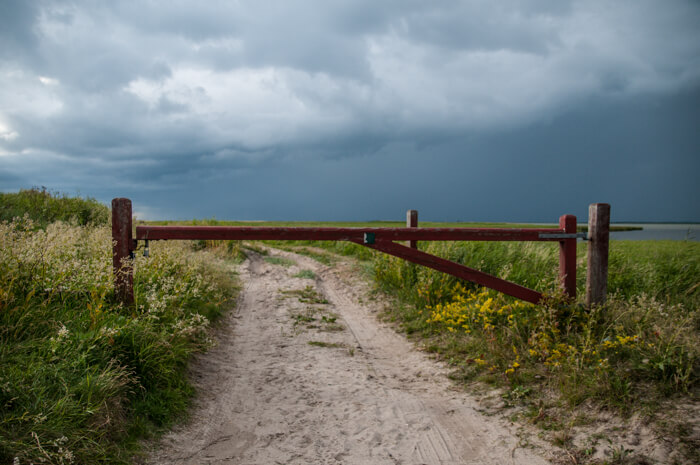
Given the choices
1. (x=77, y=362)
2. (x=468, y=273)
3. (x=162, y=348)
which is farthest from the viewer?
(x=468, y=273)

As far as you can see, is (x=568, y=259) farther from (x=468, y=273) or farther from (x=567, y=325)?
(x=468, y=273)

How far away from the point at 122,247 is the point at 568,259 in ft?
21.4

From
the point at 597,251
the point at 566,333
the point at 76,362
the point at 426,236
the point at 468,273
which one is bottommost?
the point at 566,333

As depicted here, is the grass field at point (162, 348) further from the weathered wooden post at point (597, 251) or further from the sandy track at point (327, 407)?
the sandy track at point (327, 407)

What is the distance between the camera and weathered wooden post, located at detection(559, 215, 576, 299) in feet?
21.1

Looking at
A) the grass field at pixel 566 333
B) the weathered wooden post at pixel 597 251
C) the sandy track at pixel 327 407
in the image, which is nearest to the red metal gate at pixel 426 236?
the weathered wooden post at pixel 597 251

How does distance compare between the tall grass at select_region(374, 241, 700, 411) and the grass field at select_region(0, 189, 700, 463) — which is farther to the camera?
the tall grass at select_region(374, 241, 700, 411)

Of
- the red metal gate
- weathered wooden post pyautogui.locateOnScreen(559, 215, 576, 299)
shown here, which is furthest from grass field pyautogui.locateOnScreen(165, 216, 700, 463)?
the red metal gate

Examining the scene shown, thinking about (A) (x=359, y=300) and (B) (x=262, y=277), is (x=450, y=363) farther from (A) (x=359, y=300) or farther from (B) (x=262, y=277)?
(B) (x=262, y=277)

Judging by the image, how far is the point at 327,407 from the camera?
4.95 metres

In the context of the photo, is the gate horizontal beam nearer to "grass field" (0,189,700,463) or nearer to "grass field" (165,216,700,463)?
"grass field" (0,189,700,463)

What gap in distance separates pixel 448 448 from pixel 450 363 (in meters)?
2.05

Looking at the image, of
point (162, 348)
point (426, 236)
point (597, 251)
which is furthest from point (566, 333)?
point (162, 348)

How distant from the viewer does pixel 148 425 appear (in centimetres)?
414
